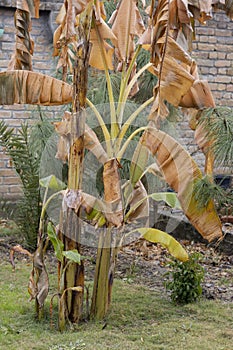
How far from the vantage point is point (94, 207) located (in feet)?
11.3

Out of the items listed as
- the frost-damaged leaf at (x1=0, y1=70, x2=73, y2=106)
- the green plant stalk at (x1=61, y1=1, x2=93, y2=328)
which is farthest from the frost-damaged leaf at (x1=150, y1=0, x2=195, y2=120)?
the frost-damaged leaf at (x1=0, y1=70, x2=73, y2=106)

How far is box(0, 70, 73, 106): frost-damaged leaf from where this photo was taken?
354cm

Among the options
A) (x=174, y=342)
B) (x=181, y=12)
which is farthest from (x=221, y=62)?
(x=174, y=342)

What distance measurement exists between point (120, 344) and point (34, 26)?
4.75 m

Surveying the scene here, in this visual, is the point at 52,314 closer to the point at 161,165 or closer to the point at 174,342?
the point at 174,342

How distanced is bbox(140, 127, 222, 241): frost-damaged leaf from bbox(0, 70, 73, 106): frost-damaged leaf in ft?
1.93

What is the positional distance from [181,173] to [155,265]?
206 centimetres

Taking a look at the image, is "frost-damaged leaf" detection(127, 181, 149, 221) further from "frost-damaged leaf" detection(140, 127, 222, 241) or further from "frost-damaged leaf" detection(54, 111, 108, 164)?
"frost-damaged leaf" detection(140, 127, 222, 241)

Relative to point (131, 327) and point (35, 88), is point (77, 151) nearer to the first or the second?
point (35, 88)

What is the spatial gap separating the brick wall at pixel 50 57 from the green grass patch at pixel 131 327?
7.40 ft

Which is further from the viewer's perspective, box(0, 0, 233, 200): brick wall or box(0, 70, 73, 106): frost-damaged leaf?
box(0, 0, 233, 200): brick wall

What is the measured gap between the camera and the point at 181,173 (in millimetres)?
Result: 3330

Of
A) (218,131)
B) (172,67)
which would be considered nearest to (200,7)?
(172,67)

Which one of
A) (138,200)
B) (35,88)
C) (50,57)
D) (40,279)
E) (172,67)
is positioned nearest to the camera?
(172,67)
